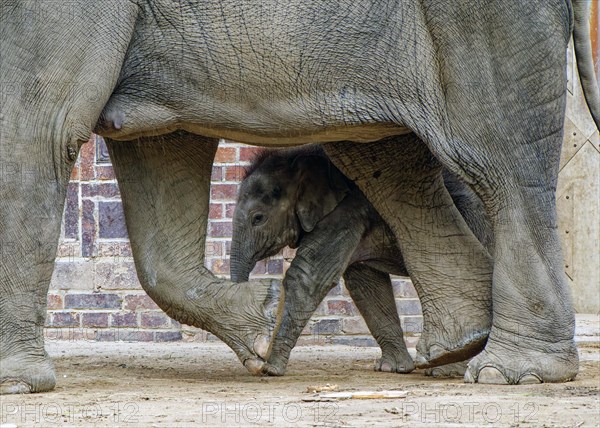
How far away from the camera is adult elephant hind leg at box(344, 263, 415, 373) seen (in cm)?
572

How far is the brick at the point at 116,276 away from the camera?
23.3ft

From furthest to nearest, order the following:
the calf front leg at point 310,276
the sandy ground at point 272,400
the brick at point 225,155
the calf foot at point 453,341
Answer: the brick at point 225,155
the calf front leg at point 310,276
the calf foot at point 453,341
the sandy ground at point 272,400

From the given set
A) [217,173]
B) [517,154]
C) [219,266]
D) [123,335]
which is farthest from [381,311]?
[123,335]

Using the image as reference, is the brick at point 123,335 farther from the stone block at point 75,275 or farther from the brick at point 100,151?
the brick at point 100,151

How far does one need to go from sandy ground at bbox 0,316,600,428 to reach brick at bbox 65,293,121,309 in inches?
46.1

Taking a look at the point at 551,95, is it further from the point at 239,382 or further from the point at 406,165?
the point at 239,382

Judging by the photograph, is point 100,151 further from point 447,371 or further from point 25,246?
point 25,246

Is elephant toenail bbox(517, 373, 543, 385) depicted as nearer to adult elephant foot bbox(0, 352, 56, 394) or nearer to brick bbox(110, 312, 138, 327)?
adult elephant foot bbox(0, 352, 56, 394)

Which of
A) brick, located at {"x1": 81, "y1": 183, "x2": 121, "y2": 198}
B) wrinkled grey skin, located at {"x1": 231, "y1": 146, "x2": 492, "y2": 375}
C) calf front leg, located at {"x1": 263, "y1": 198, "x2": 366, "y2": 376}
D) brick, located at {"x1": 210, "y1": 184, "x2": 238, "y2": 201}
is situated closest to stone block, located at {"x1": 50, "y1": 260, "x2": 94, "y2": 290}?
brick, located at {"x1": 81, "y1": 183, "x2": 121, "y2": 198}

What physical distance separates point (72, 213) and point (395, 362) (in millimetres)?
2197

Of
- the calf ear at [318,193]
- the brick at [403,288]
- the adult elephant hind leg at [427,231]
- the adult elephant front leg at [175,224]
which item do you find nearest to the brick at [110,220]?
the brick at [403,288]

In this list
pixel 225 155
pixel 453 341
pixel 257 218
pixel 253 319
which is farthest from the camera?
pixel 225 155

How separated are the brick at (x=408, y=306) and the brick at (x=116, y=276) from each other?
135 centimetres

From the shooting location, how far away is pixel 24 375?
13.9ft
